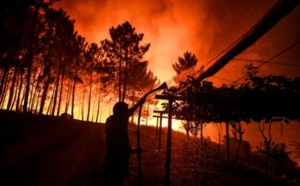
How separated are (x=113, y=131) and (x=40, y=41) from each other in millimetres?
27356

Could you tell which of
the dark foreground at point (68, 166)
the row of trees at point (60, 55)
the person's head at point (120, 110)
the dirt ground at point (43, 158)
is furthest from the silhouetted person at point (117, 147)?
the row of trees at point (60, 55)

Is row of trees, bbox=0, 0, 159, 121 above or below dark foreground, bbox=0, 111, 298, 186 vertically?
above

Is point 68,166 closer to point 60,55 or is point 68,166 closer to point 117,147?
point 117,147

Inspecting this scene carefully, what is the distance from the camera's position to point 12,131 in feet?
56.3

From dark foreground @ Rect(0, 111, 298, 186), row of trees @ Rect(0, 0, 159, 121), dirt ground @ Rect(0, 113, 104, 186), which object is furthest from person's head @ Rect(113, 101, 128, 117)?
row of trees @ Rect(0, 0, 159, 121)

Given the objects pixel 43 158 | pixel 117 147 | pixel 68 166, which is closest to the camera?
pixel 117 147

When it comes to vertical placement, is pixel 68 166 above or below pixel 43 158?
below

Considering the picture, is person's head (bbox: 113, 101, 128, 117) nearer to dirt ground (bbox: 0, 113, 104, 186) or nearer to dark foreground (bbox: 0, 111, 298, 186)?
dark foreground (bbox: 0, 111, 298, 186)

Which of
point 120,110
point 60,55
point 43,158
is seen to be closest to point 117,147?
point 120,110

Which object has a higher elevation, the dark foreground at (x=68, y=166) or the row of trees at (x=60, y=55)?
the row of trees at (x=60, y=55)

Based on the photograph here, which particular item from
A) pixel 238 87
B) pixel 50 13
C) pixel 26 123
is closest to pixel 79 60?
pixel 50 13

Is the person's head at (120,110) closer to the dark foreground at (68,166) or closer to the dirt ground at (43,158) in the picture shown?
the dark foreground at (68,166)

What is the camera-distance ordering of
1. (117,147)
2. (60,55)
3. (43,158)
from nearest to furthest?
(117,147) < (43,158) < (60,55)

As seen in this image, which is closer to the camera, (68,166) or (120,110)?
(120,110)
